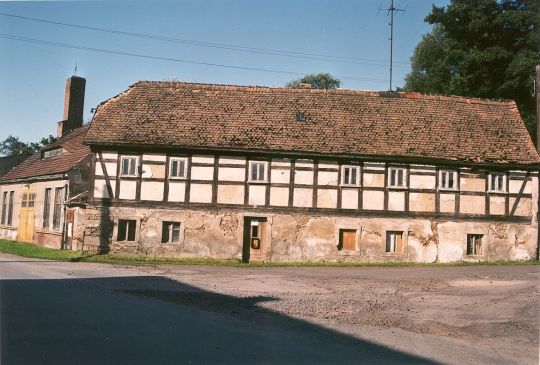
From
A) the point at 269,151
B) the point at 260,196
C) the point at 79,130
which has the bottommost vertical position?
the point at 260,196

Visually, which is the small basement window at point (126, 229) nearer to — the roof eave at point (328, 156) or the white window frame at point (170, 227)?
the white window frame at point (170, 227)

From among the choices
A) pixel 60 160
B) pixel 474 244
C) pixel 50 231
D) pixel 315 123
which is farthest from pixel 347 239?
pixel 60 160

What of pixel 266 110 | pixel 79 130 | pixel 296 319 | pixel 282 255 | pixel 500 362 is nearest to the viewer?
pixel 500 362

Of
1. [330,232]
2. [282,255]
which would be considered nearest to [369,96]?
[330,232]

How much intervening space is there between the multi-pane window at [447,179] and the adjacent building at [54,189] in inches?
684

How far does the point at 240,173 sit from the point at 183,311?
13512 mm

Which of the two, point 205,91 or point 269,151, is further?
point 205,91

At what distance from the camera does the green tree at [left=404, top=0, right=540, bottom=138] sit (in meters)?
31.2

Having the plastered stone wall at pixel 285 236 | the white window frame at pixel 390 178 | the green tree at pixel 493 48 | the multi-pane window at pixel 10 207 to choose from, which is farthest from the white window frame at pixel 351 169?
the multi-pane window at pixel 10 207

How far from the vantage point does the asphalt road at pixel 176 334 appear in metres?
6.57

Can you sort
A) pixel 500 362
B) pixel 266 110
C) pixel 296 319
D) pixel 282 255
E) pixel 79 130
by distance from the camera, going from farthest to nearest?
pixel 79 130 < pixel 266 110 < pixel 282 255 < pixel 296 319 < pixel 500 362

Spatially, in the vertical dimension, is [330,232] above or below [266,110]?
below

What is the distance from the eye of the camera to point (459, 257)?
23.0 meters

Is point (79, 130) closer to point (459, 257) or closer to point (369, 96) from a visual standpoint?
point (369, 96)
